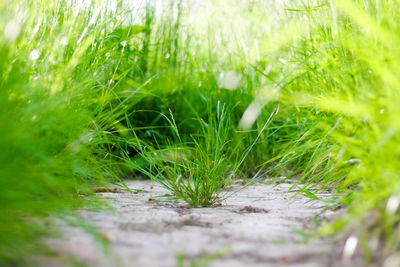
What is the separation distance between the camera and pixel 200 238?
1.13 meters

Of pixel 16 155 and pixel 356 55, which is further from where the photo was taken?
pixel 356 55

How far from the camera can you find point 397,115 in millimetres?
979

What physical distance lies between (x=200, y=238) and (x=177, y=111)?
6.46 feet

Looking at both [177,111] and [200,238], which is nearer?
[200,238]

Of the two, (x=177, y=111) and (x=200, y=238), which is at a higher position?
(x=177, y=111)

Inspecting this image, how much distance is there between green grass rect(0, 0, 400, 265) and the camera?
1.04 metres

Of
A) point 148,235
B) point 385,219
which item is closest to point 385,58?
point 385,219

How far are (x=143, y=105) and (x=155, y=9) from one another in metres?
0.89

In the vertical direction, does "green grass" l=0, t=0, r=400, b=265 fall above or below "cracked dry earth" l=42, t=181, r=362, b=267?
above

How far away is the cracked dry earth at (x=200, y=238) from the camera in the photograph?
3.09 feet

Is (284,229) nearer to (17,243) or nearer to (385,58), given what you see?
(385,58)

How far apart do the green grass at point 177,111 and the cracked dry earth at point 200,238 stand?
0.09 metres

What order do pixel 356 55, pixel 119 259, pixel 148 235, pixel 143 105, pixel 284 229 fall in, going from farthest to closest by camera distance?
pixel 143 105
pixel 356 55
pixel 284 229
pixel 148 235
pixel 119 259

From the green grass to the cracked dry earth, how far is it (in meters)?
0.09
